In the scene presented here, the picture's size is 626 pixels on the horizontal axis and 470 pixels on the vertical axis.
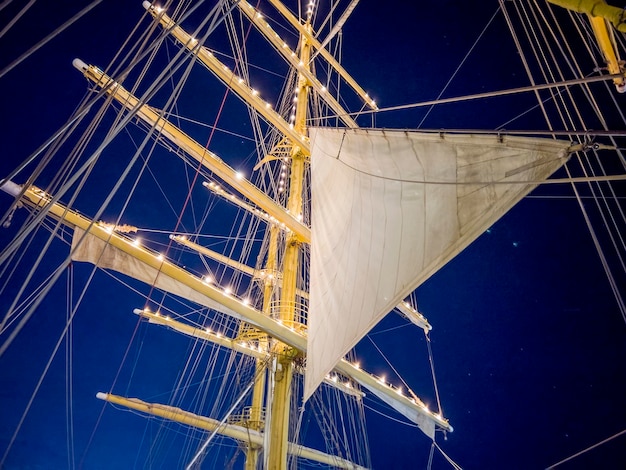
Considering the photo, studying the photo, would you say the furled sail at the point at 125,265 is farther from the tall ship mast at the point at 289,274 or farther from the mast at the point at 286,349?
the mast at the point at 286,349

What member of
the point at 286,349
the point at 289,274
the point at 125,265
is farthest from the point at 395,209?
the point at 289,274

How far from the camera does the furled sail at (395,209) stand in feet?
8.00

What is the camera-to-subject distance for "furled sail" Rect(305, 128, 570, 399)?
2439mm

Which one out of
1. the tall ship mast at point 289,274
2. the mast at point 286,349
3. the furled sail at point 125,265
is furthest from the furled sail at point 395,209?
the mast at point 286,349

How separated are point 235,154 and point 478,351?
1352 cm

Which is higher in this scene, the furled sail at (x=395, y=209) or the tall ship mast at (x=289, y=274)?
the tall ship mast at (x=289, y=274)

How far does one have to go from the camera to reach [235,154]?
16156 millimetres

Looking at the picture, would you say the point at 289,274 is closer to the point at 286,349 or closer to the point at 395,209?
the point at 286,349

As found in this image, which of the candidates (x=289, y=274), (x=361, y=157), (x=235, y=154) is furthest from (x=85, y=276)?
(x=361, y=157)

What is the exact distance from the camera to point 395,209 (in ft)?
11.0

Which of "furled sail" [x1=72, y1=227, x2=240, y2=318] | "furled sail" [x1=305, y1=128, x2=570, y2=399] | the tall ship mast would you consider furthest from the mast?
"furled sail" [x1=305, y1=128, x2=570, y2=399]

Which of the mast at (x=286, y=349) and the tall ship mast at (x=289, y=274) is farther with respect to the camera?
the tall ship mast at (x=289, y=274)

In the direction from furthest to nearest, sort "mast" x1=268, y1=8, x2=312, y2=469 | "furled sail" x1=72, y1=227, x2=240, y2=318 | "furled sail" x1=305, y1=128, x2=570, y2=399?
"mast" x1=268, y1=8, x2=312, y2=469 < "furled sail" x1=72, y1=227, x2=240, y2=318 < "furled sail" x1=305, y1=128, x2=570, y2=399

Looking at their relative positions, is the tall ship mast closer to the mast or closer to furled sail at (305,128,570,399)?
the mast
